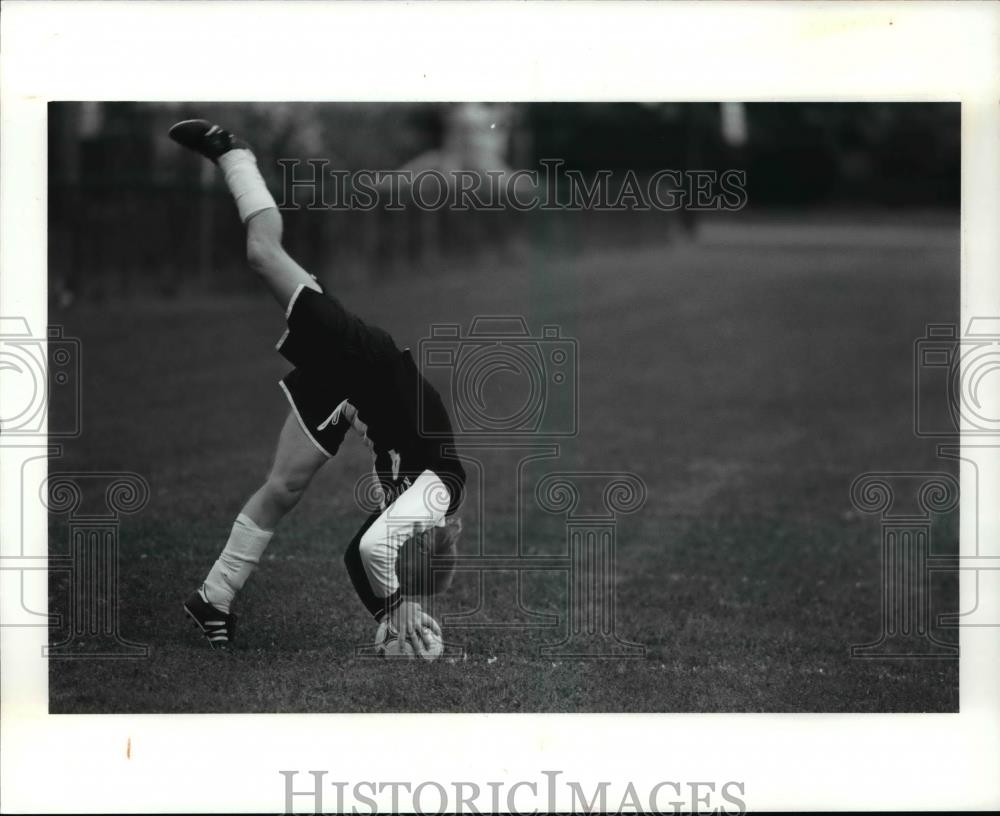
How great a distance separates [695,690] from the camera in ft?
18.4

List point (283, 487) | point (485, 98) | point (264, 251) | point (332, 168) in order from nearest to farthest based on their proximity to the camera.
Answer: point (485, 98) < point (264, 251) < point (283, 487) < point (332, 168)

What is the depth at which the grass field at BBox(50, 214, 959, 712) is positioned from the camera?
17.8 ft

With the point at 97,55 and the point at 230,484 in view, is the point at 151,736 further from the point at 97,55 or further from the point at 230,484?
the point at 230,484

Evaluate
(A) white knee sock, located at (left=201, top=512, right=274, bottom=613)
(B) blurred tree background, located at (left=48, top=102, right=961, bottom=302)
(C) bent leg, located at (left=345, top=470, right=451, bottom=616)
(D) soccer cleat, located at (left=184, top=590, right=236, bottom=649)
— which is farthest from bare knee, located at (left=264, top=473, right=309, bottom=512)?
(B) blurred tree background, located at (left=48, top=102, right=961, bottom=302)

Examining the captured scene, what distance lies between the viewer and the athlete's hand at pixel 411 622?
5.44 metres

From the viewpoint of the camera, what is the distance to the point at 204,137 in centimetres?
518

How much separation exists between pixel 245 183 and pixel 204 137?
0.70ft

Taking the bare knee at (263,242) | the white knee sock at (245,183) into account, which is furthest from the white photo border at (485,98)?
the bare knee at (263,242)

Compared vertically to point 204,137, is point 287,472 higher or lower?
lower

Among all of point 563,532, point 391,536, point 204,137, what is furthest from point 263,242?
point 563,532

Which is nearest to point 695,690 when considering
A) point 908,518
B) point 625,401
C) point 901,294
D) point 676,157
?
point 908,518

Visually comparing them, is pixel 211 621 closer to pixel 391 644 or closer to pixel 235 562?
pixel 235 562

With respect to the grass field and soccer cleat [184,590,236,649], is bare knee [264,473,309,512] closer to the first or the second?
soccer cleat [184,590,236,649]

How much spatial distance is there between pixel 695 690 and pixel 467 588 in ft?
4.59
